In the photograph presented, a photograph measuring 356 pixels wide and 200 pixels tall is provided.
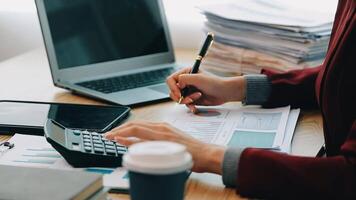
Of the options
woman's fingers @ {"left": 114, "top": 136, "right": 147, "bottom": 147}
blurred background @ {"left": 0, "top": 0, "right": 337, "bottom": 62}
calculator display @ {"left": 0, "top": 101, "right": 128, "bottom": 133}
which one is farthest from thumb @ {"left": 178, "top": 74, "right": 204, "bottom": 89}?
blurred background @ {"left": 0, "top": 0, "right": 337, "bottom": 62}

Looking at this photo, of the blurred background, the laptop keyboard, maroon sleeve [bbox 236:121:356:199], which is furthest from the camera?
the blurred background

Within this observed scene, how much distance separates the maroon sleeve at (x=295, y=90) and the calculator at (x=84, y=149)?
0.47 m

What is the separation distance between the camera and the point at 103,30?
5.56 feet

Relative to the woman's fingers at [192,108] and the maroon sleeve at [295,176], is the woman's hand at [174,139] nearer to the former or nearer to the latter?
the maroon sleeve at [295,176]

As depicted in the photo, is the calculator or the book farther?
the calculator

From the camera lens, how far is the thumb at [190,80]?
1.46 metres

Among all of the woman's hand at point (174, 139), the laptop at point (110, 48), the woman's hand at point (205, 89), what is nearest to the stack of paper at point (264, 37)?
the laptop at point (110, 48)

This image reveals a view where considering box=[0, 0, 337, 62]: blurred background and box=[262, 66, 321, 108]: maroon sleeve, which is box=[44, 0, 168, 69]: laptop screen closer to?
box=[0, 0, 337, 62]: blurred background

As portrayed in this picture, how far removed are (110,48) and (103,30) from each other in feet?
0.16

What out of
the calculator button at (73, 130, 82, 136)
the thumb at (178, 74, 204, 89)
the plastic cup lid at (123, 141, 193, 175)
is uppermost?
the plastic cup lid at (123, 141, 193, 175)

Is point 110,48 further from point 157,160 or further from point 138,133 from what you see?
point 157,160

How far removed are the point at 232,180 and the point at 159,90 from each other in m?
0.57

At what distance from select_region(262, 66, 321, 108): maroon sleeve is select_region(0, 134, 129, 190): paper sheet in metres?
0.52

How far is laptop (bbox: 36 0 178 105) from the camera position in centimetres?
157
